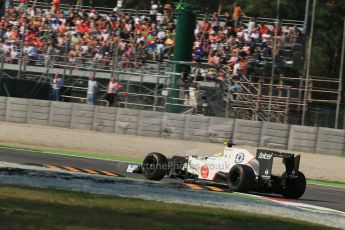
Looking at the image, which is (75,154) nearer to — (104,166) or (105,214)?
(104,166)

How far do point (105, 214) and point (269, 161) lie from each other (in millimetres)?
4930

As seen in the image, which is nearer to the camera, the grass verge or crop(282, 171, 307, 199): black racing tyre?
the grass verge

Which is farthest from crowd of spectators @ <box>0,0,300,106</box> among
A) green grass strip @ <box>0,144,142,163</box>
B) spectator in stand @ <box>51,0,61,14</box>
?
green grass strip @ <box>0,144,142,163</box>

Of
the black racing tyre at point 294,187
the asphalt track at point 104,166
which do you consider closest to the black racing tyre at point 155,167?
the asphalt track at point 104,166

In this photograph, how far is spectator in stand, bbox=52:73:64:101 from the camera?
24297mm

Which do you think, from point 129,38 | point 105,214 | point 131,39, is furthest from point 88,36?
point 105,214

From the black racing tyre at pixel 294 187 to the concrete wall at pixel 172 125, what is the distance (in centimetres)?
745

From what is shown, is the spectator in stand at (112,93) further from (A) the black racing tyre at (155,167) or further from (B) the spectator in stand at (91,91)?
(A) the black racing tyre at (155,167)

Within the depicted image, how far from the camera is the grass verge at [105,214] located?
7.21 metres

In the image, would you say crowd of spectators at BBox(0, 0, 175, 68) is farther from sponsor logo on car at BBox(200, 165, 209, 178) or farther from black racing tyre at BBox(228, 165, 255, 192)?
black racing tyre at BBox(228, 165, 255, 192)

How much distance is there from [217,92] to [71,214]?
46.3 feet

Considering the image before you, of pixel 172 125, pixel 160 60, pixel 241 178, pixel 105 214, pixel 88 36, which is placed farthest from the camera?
pixel 88 36

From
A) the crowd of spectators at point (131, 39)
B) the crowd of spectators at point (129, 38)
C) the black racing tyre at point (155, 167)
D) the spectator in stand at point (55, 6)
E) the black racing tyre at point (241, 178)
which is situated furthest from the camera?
the spectator in stand at point (55, 6)

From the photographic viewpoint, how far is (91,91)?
23875 mm
